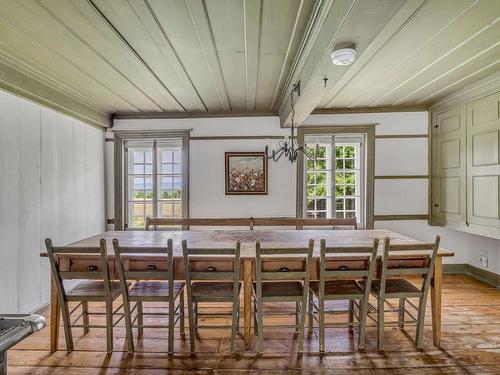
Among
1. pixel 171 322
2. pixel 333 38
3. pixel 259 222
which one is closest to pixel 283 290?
pixel 171 322

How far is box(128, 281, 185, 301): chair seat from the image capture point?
2131 mm

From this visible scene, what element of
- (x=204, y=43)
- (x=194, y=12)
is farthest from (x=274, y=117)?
(x=194, y=12)

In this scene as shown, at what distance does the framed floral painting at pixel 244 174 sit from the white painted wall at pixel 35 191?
6.24ft

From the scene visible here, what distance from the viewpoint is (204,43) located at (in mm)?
2070

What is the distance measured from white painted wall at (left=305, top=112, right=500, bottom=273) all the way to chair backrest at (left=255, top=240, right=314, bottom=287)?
94.1 inches

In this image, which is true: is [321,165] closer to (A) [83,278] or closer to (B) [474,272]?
(B) [474,272]

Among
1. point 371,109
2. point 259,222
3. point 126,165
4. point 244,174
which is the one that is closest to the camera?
point 259,222

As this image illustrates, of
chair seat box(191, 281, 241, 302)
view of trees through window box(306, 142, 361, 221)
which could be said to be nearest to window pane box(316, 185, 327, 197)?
view of trees through window box(306, 142, 361, 221)

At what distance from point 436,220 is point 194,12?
3.92 meters

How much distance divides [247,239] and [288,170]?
66.9 inches

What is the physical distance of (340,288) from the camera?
221 cm

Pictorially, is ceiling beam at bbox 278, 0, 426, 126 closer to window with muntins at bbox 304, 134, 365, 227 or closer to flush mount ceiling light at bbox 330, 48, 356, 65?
flush mount ceiling light at bbox 330, 48, 356, 65

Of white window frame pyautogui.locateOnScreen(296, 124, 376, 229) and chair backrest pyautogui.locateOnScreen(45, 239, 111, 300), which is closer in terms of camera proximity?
chair backrest pyautogui.locateOnScreen(45, 239, 111, 300)

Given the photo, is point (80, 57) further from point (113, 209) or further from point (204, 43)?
point (113, 209)
